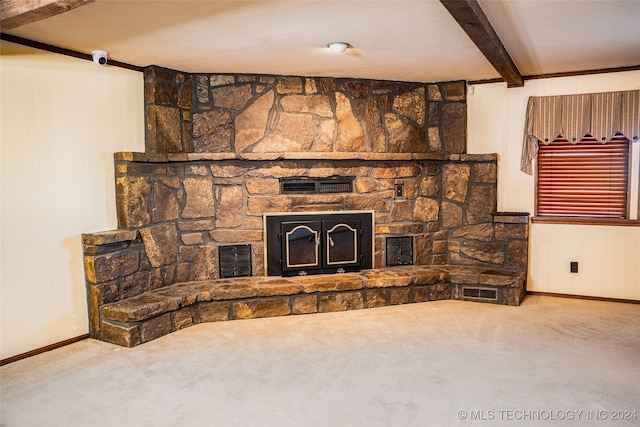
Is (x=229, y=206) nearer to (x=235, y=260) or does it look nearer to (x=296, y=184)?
(x=235, y=260)

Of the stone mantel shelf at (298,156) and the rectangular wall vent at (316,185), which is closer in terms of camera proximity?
the stone mantel shelf at (298,156)

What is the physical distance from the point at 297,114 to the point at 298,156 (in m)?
0.41

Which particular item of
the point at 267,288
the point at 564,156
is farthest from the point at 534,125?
the point at 267,288

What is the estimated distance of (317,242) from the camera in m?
4.41

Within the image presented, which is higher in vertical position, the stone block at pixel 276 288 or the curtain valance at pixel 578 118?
the curtain valance at pixel 578 118

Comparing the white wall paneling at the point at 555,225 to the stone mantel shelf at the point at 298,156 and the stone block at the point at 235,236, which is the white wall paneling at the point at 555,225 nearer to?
the stone mantel shelf at the point at 298,156

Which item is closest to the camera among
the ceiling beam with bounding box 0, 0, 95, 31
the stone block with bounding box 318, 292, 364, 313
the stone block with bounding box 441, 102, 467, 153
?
the ceiling beam with bounding box 0, 0, 95, 31

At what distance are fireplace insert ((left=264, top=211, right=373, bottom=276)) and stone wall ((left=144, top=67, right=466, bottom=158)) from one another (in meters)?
0.63

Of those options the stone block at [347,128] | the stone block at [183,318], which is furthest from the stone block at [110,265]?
the stone block at [347,128]

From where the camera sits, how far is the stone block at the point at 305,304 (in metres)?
4.07

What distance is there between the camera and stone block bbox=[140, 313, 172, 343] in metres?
3.43

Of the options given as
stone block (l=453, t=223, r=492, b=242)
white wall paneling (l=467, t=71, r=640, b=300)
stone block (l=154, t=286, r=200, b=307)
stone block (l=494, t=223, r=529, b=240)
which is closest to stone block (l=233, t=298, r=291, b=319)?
stone block (l=154, t=286, r=200, b=307)

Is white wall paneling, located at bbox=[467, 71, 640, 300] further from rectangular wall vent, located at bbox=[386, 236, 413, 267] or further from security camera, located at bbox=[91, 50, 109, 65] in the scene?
security camera, located at bbox=[91, 50, 109, 65]

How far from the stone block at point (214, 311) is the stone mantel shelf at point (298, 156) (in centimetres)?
121
